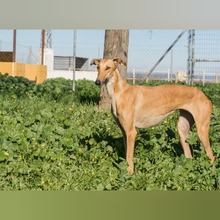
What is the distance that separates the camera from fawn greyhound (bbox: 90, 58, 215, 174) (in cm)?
417

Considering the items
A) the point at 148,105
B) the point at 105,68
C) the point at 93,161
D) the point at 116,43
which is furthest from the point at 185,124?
the point at 116,43

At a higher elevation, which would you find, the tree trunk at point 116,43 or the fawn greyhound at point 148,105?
→ the tree trunk at point 116,43

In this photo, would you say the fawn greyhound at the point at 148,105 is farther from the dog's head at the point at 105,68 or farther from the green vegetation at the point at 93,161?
the green vegetation at the point at 93,161

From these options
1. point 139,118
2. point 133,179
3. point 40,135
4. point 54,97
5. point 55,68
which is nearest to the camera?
point 133,179

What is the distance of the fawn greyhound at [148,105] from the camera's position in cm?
417

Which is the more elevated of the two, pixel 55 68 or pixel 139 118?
pixel 55 68

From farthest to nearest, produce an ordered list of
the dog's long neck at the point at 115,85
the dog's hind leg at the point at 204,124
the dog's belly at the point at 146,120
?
the dog's belly at the point at 146,120
the dog's hind leg at the point at 204,124
the dog's long neck at the point at 115,85

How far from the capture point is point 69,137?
15.4ft

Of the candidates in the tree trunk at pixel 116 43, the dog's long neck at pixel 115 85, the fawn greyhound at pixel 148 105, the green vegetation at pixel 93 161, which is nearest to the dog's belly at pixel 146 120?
the fawn greyhound at pixel 148 105

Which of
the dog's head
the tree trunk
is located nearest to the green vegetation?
the dog's head
